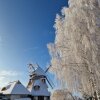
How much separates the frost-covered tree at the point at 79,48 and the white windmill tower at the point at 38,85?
35.7m

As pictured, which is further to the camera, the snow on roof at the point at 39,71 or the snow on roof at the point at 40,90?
the snow on roof at the point at 39,71

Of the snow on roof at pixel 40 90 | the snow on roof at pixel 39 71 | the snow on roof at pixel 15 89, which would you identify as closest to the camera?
the snow on roof at pixel 15 89

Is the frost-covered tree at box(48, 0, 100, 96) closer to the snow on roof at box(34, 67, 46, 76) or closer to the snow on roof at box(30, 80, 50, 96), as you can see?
the snow on roof at box(30, 80, 50, 96)

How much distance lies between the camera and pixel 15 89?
2360 inches

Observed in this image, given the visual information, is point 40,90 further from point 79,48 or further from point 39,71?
point 79,48

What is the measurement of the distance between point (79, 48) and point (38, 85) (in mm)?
39397

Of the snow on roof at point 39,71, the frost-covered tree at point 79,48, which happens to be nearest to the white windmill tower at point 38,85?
the snow on roof at point 39,71

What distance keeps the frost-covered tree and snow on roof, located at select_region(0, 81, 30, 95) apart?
111 ft

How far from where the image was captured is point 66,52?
1020 inches

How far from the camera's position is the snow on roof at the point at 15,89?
59.2 m

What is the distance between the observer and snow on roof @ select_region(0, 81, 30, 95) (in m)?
59.2

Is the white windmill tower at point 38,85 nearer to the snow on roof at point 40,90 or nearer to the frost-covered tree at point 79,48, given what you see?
the snow on roof at point 40,90

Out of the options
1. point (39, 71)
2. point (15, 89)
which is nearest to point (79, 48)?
point (15, 89)

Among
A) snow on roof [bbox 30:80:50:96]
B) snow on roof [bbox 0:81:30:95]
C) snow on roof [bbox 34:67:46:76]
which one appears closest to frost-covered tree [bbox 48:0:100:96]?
snow on roof [bbox 0:81:30:95]
